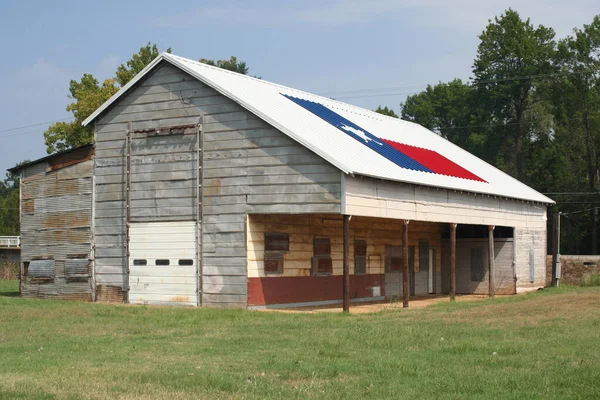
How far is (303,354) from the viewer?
1591 centimetres

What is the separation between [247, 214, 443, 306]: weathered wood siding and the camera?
28.0 metres

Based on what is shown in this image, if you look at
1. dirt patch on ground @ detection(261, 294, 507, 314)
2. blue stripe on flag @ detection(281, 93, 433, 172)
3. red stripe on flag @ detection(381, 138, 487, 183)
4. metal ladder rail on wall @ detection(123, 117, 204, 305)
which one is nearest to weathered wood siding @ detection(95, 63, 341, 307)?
metal ladder rail on wall @ detection(123, 117, 204, 305)

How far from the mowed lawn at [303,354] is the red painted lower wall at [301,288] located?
2209mm

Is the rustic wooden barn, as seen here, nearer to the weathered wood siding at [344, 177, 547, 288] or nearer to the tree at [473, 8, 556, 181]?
the weathered wood siding at [344, 177, 547, 288]

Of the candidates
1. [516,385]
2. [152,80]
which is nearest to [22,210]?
[152,80]

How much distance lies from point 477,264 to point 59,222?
1888 cm

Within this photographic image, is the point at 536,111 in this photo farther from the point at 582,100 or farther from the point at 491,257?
the point at 491,257

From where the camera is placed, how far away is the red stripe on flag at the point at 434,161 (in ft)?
112

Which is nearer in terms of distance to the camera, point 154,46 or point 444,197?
point 444,197

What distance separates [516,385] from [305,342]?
618cm

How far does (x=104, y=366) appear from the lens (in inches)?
563

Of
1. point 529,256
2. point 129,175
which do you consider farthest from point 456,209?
point 129,175

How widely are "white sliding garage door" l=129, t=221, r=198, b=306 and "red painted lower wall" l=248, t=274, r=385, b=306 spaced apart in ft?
6.90

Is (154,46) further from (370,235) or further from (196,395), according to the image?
(196,395)
